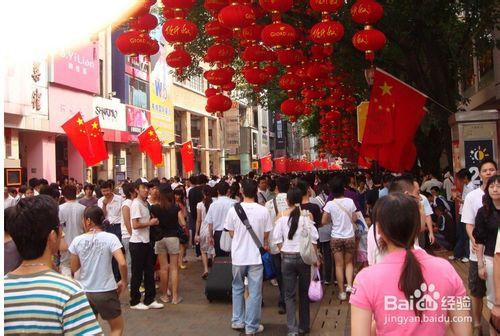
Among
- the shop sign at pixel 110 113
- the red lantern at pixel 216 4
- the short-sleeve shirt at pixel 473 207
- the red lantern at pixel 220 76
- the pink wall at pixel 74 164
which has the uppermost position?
the shop sign at pixel 110 113

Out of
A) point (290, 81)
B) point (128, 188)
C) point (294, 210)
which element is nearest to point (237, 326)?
point (294, 210)

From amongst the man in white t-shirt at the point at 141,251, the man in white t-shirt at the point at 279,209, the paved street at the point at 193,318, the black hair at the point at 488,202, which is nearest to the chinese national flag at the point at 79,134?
the paved street at the point at 193,318

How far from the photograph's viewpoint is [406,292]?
7.99ft

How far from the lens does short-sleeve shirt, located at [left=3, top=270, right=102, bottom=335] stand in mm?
2318

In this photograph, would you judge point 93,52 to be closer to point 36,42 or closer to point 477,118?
point 36,42

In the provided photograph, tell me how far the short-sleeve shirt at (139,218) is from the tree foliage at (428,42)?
15.4ft

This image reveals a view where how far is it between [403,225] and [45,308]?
1.72 metres

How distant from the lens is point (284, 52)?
888 centimetres

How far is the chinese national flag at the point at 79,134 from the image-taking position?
13.8m

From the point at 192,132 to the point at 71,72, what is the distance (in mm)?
21987

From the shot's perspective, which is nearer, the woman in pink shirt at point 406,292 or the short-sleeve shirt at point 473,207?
the woman in pink shirt at point 406,292

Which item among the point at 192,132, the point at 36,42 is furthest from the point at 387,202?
the point at 192,132

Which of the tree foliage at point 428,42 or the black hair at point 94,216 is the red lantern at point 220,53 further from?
the black hair at point 94,216

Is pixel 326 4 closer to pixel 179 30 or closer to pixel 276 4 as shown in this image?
pixel 276 4
